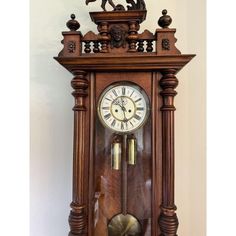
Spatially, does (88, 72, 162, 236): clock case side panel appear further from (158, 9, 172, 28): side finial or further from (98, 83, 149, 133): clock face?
(158, 9, 172, 28): side finial

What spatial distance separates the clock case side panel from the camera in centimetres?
80

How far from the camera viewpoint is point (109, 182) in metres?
0.81

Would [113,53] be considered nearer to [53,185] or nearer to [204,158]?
[204,158]

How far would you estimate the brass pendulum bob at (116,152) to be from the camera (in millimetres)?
808

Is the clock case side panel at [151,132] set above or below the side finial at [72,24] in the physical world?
below

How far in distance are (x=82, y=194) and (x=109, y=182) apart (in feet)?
0.34

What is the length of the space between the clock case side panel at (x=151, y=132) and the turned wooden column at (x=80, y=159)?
0.02 meters

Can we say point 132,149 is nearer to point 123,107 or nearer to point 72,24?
point 123,107

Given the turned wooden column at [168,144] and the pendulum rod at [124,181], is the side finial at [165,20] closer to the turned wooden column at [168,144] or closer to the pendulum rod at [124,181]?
the turned wooden column at [168,144]

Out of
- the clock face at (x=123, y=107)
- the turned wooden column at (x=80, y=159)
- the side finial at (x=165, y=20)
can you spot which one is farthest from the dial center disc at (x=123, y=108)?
the side finial at (x=165, y=20)

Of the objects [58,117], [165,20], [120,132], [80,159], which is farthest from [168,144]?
[58,117]

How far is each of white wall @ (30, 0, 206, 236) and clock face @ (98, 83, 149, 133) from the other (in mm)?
283

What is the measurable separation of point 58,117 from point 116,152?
375mm

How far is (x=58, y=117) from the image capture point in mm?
1035
